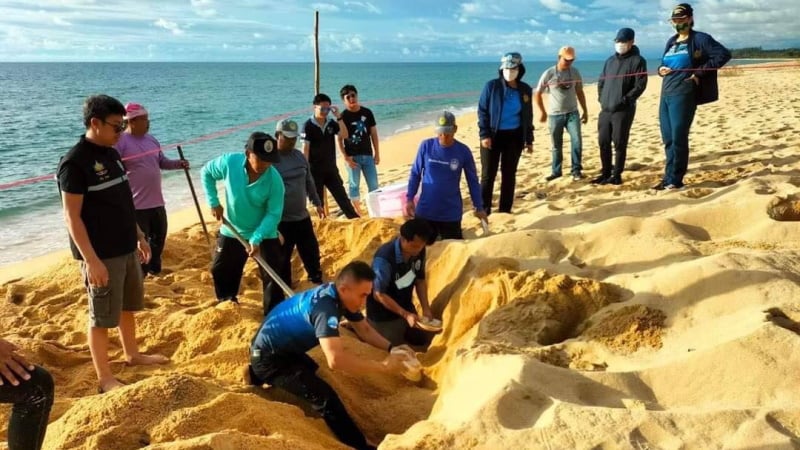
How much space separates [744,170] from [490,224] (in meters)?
3.09

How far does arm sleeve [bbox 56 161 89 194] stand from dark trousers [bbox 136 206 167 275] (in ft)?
5.67

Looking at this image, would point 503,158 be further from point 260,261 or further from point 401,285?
point 260,261

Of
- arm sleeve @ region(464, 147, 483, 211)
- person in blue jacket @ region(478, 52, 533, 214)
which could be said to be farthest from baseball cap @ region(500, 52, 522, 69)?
arm sleeve @ region(464, 147, 483, 211)

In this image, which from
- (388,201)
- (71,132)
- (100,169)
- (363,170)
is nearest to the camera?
(100,169)

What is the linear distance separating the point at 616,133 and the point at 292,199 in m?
3.75

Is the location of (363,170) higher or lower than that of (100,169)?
lower

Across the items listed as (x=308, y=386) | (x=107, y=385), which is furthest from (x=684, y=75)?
(x=107, y=385)

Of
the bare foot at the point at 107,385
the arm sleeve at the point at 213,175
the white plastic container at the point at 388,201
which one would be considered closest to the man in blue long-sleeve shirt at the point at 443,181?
the white plastic container at the point at 388,201

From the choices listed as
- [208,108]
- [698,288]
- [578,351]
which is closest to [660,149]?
[698,288]

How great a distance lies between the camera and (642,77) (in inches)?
238

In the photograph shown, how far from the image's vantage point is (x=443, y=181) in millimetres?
4602

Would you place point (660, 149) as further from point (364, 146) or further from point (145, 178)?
point (145, 178)

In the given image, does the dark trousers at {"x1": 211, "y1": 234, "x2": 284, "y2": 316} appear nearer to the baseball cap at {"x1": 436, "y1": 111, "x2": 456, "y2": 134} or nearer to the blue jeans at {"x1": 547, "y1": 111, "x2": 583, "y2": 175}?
the baseball cap at {"x1": 436, "y1": 111, "x2": 456, "y2": 134}

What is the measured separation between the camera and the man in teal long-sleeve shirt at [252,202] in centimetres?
383
